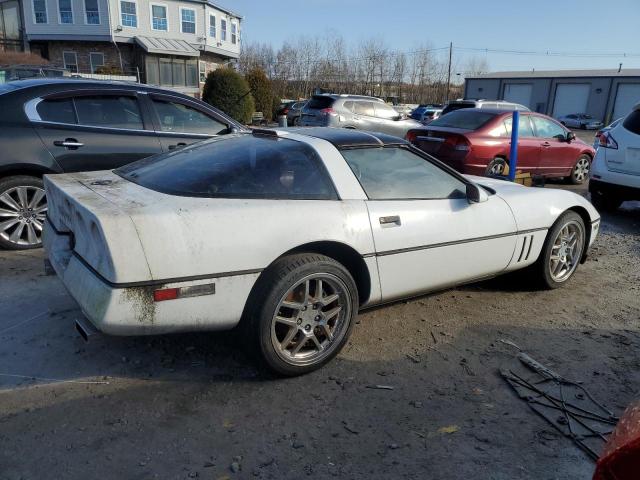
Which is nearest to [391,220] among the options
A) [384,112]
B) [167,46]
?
[384,112]

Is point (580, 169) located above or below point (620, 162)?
below

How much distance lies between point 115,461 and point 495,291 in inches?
135

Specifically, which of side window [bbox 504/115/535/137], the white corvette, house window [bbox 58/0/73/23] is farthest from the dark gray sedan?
house window [bbox 58/0/73/23]

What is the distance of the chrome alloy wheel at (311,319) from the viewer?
3.05 metres

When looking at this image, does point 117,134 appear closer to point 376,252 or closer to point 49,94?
point 49,94

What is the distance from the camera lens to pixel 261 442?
2.56m

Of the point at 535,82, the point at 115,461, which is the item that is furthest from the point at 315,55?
the point at 115,461

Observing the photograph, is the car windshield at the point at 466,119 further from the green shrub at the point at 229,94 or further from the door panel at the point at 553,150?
the green shrub at the point at 229,94

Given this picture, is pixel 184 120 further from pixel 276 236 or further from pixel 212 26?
pixel 212 26

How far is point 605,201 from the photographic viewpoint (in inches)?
321

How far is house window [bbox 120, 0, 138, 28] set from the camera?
34656 mm

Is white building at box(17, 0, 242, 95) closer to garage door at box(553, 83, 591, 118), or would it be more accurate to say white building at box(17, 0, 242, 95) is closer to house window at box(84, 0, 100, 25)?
house window at box(84, 0, 100, 25)

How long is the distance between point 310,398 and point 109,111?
13.5 ft

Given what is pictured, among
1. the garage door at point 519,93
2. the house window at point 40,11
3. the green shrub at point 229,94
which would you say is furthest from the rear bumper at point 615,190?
the garage door at point 519,93
